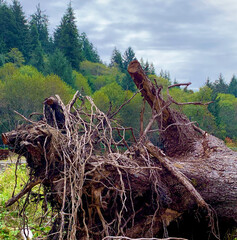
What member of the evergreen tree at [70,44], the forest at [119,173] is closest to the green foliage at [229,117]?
the evergreen tree at [70,44]

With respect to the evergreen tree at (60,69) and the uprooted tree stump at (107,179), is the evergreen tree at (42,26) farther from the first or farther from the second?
the uprooted tree stump at (107,179)

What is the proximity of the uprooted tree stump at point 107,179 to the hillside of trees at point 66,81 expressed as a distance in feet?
47.3

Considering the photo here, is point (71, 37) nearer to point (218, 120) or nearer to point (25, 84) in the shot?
point (25, 84)

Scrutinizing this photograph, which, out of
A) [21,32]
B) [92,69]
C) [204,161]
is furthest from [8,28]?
[204,161]

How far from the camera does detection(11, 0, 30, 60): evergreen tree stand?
153 feet

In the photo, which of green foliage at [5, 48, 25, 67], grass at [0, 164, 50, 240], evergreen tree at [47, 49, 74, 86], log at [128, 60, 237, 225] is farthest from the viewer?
green foliage at [5, 48, 25, 67]

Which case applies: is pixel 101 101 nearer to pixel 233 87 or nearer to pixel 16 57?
pixel 16 57

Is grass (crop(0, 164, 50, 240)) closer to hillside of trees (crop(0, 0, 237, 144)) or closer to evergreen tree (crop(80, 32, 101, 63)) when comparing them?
hillside of trees (crop(0, 0, 237, 144))

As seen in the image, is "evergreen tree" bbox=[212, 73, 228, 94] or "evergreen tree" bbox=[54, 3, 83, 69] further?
"evergreen tree" bbox=[212, 73, 228, 94]

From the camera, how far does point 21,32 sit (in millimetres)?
48094

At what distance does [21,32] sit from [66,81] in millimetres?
17517

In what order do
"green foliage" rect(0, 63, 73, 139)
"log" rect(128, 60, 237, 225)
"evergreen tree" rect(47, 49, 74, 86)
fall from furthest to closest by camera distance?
"evergreen tree" rect(47, 49, 74, 86)
"green foliage" rect(0, 63, 73, 139)
"log" rect(128, 60, 237, 225)

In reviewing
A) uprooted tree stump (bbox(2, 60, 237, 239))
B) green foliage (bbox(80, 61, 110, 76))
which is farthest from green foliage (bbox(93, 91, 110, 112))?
uprooted tree stump (bbox(2, 60, 237, 239))

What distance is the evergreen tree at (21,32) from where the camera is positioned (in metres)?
46.6
